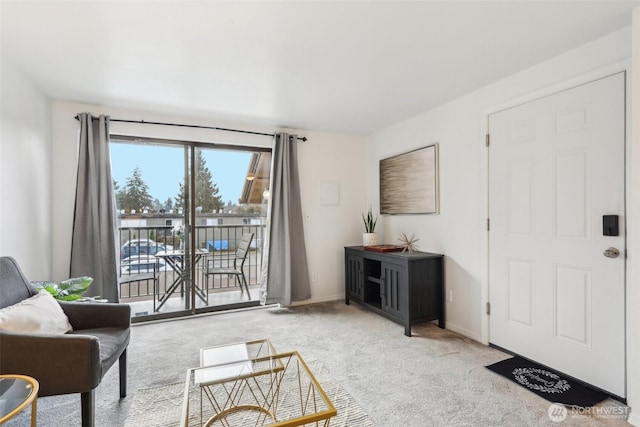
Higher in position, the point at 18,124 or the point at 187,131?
the point at 187,131

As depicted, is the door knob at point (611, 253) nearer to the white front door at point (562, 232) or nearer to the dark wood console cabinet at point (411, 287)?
the white front door at point (562, 232)

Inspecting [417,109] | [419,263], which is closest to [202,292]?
[419,263]

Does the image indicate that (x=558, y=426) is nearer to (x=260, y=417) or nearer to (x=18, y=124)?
(x=260, y=417)

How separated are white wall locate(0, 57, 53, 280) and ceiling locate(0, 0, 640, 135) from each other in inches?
8.0

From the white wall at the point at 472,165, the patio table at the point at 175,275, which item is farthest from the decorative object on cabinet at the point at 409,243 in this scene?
the patio table at the point at 175,275

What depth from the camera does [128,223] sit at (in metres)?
3.40

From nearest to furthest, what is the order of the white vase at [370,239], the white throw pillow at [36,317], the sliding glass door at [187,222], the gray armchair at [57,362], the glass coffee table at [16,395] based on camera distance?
the glass coffee table at [16,395]
the gray armchair at [57,362]
the white throw pillow at [36,317]
the sliding glass door at [187,222]
the white vase at [370,239]

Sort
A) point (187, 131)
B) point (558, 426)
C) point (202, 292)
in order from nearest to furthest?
point (558, 426)
point (187, 131)
point (202, 292)

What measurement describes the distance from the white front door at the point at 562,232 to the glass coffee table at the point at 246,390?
1.77 metres

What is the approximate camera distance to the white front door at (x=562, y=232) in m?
1.90

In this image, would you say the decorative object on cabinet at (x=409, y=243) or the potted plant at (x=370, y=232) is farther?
the potted plant at (x=370, y=232)

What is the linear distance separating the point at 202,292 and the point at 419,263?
2690mm

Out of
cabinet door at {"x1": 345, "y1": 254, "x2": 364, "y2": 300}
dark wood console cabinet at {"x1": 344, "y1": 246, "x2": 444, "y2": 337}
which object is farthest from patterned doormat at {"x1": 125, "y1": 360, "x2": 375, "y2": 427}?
cabinet door at {"x1": 345, "y1": 254, "x2": 364, "y2": 300}

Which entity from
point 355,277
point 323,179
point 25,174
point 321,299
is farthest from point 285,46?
point 321,299
